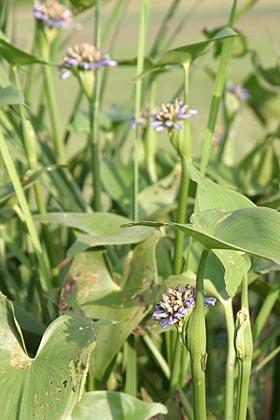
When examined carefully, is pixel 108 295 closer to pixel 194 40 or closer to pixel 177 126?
pixel 177 126

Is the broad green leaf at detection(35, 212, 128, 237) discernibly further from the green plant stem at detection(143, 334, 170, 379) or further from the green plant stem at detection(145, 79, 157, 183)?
the green plant stem at detection(145, 79, 157, 183)

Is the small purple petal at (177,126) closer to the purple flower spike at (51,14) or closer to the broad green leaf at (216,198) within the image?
the broad green leaf at (216,198)

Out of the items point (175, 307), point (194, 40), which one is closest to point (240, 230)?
point (175, 307)

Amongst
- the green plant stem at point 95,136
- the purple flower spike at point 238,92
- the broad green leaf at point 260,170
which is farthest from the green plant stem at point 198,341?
the purple flower spike at point 238,92

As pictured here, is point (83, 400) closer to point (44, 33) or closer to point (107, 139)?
point (44, 33)

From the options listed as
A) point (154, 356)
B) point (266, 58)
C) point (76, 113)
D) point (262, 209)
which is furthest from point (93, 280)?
point (266, 58)
